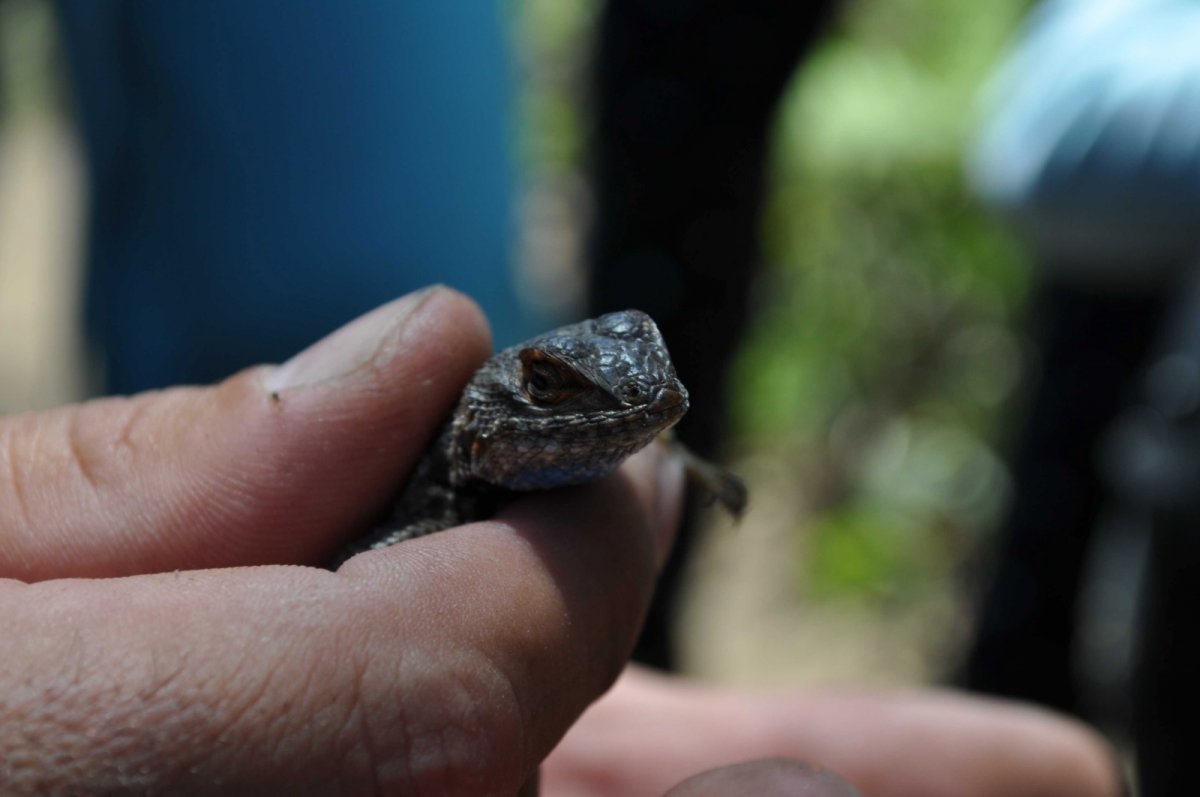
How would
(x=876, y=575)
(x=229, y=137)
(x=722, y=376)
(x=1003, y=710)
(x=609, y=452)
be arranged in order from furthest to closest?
1. (x=876, y=575)
2. (x=722, y=376)
3. (x=229, y=137)
4. (x=1003, y=710)
5. (x=609, y=452)

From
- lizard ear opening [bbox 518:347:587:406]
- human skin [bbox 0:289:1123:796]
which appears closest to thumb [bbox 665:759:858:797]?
human skin [bbox 0:289:1123:796]

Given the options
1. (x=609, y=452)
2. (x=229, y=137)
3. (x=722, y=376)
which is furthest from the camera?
(x=722, y=376)

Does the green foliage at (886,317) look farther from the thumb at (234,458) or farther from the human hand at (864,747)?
the thumb at (234,458)

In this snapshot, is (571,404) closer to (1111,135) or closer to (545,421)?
(545,421)

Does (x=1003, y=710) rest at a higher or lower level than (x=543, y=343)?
lower

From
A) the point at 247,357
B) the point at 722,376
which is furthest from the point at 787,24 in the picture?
the point at 247,357

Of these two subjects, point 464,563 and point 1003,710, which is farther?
point 1003,710

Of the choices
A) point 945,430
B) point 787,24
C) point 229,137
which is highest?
point 787,24

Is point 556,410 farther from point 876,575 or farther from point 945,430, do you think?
point 945,430
